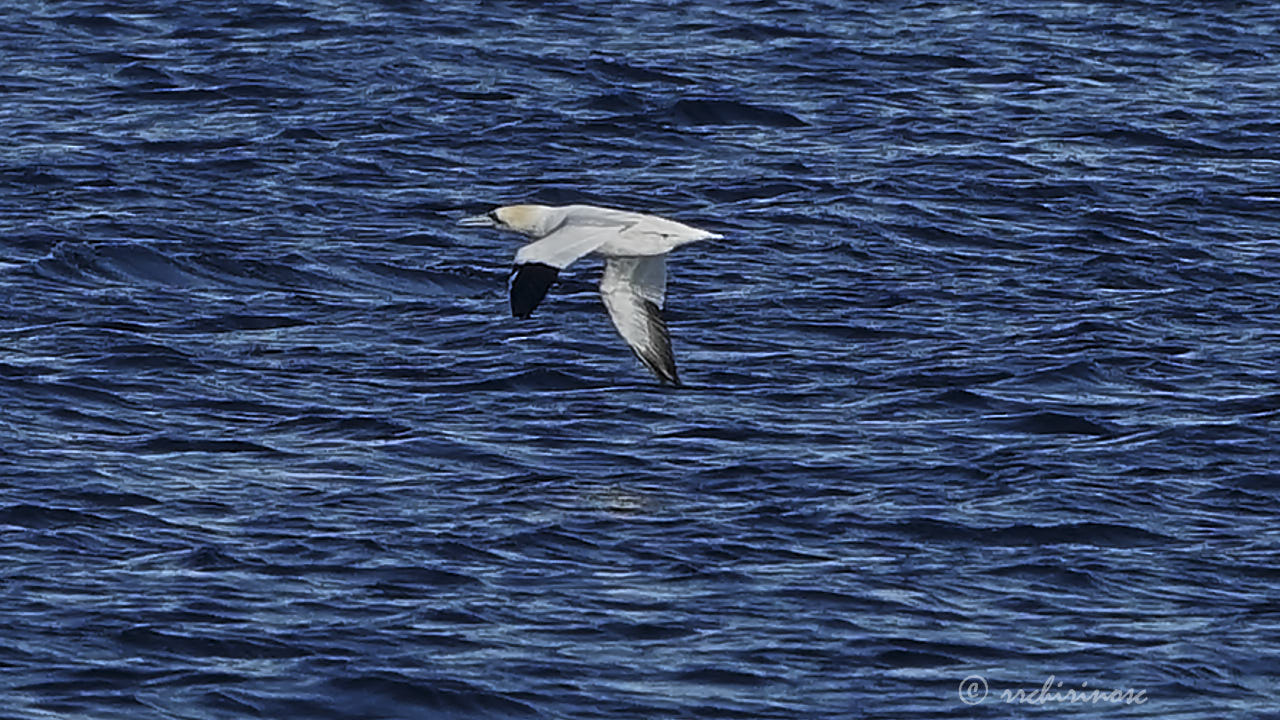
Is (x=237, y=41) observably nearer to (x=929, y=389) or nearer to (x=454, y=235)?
(x=454, y=235)

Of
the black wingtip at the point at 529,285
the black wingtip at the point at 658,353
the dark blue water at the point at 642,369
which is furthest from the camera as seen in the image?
the black wingtip at the point at 658,353

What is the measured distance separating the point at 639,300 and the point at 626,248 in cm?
63

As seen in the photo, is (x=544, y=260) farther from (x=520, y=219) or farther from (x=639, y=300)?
(x=520, y=219)

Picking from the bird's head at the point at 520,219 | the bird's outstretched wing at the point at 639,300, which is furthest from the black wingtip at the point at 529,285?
the bird's head at the point at 520,219

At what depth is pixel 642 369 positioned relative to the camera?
18391 mm

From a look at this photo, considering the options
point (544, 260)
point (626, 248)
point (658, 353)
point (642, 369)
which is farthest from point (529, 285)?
point (642, 369)

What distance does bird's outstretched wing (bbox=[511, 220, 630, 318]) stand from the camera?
578 inches

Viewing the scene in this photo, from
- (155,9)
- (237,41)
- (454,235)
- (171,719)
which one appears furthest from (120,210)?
(171,719)

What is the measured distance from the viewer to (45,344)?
18.5 meters

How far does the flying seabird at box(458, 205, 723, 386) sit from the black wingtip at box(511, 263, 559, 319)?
16 centimetres

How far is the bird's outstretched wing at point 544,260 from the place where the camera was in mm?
14672

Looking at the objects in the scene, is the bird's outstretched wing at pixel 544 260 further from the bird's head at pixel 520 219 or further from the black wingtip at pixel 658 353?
the bird's head at pixel 520 219

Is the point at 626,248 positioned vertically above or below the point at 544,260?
below

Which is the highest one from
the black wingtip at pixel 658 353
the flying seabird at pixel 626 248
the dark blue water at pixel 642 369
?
the flying seabird at pixel 626 248
